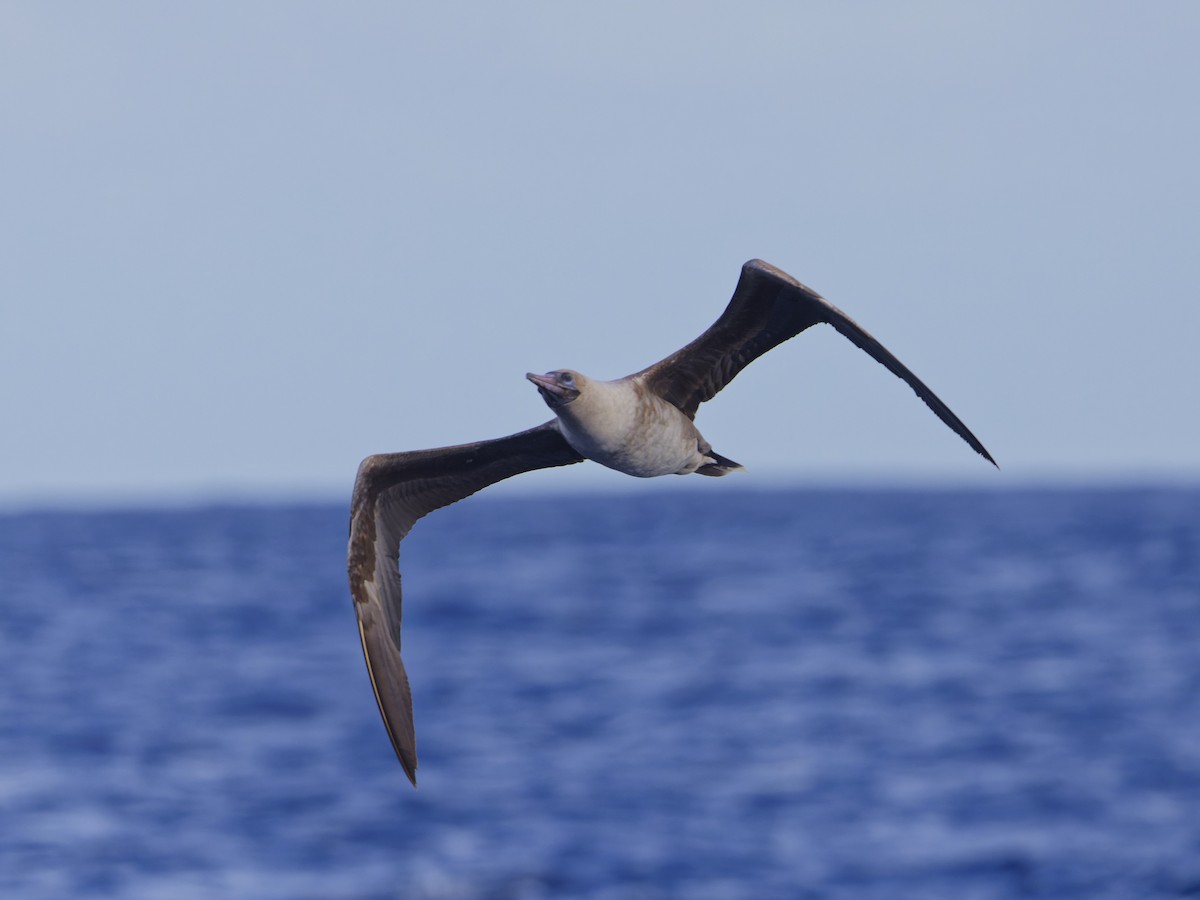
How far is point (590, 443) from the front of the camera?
10273 mm

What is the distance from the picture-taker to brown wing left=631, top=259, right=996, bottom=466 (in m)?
10.2

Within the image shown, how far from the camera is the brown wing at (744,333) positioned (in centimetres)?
1018

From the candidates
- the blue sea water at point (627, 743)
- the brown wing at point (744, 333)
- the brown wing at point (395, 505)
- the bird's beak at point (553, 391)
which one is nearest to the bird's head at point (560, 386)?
the bird's beak at point (553, 391)

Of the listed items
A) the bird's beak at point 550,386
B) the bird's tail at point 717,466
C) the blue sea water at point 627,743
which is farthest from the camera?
the blue sea water at point 627,743

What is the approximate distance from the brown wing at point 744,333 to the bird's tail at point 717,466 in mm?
360

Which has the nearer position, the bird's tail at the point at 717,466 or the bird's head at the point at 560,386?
the bird's head at the point at 560,386

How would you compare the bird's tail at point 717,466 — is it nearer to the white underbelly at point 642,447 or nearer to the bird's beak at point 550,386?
the white underbelly at point 642,447

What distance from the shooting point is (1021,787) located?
26.5 metres

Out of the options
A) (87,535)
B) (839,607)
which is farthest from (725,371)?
(87,535)

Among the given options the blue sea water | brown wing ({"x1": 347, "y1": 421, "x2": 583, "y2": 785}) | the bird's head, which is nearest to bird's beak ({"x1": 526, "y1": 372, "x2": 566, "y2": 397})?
the bird's head

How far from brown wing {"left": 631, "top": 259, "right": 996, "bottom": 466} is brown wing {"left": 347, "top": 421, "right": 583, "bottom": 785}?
93 centimetres

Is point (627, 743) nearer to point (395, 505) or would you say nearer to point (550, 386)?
point (395, 505)

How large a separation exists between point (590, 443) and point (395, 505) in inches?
90.7

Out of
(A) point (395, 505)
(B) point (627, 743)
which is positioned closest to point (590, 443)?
(A) point (395, 505)
